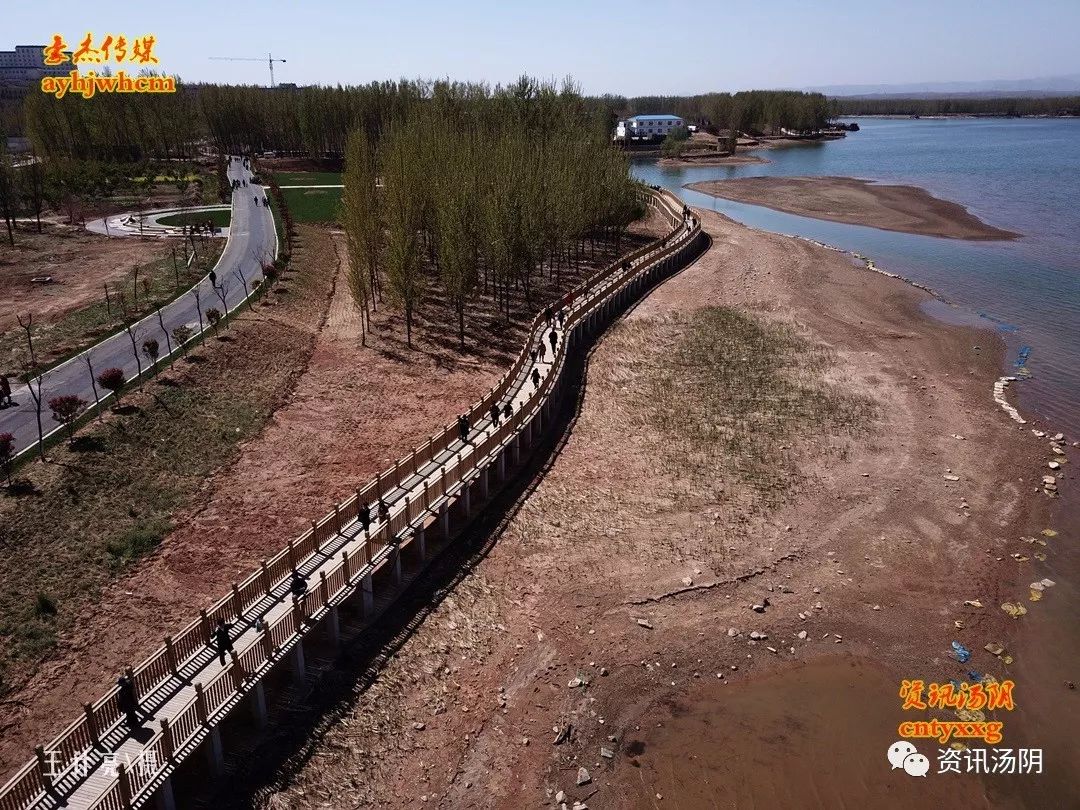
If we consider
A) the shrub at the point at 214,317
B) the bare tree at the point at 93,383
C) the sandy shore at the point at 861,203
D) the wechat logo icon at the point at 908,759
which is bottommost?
the wechat logo icon at the point at 908,759

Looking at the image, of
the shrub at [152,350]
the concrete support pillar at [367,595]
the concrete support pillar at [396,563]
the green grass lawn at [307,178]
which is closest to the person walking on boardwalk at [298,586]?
the concrete support pillar at [367,595]

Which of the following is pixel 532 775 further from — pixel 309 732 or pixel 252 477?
pixel 252 477

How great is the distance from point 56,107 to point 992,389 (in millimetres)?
112397

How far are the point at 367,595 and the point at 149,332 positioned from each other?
88.4 ft

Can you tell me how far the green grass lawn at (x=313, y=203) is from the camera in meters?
73.8

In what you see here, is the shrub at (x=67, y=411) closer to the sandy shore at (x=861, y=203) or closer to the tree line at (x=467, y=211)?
the tree line at (x=467, y=211)

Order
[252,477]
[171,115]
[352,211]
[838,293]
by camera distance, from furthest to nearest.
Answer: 1. [171,115]
2. [838,293]
3. [352,211]
4. [252,477]

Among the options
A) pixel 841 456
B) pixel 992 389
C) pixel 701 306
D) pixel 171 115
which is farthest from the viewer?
pixel 171 115

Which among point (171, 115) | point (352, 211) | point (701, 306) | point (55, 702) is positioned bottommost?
point (55, 702)

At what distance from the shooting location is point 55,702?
17.1 metres

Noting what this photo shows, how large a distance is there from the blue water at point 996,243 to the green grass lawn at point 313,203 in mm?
50592

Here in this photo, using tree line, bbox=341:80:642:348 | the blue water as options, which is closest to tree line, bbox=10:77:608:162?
tree line, bbox=341:80:642:348

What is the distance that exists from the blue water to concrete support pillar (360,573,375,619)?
33.8m

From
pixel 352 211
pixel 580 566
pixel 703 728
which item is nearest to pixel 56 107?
pixel 352 211
